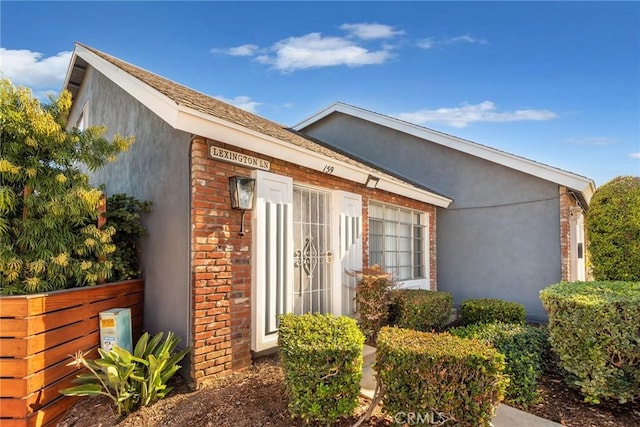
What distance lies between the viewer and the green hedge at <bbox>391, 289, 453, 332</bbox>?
599 centimetres

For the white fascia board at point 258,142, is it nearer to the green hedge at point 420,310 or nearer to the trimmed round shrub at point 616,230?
the green hedge at point 420,310

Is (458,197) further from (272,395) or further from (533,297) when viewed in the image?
(272,395)

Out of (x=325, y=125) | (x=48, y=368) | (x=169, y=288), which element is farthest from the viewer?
(x=325, y=125)

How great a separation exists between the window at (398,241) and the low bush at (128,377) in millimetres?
4702

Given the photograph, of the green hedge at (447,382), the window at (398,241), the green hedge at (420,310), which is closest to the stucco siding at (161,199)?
the green hedge at (447,382)

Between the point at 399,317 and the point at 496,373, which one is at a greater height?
the point at 496,373

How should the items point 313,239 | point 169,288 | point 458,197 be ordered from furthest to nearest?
1. point 458,197
2. point 313,239
3. point 169,288

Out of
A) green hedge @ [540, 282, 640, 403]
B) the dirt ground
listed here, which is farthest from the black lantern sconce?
green hedge @ [540, 282, 640, 403]

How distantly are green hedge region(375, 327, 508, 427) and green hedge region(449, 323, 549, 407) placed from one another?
2.42ft

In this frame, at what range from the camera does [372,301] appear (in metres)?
5.93

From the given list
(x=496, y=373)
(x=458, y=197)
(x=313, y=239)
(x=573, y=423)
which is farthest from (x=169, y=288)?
(x=458, y=197)

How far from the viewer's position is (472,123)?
9523mm

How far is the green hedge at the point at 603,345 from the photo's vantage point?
383 centimetres

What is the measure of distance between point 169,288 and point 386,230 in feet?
16.5
